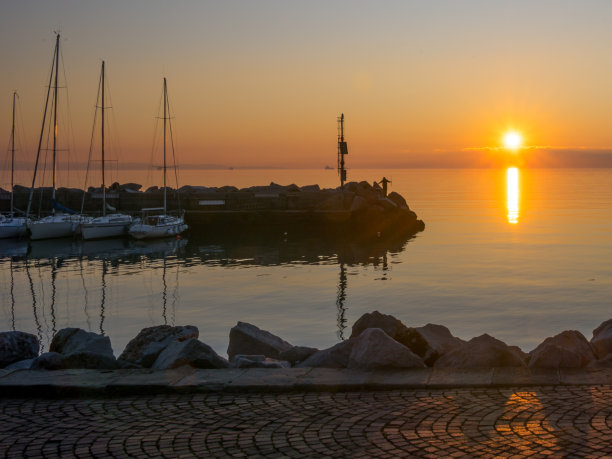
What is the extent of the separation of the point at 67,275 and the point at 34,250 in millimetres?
11966

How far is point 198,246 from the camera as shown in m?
49.1

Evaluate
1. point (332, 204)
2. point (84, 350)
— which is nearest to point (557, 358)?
point (84, 350)

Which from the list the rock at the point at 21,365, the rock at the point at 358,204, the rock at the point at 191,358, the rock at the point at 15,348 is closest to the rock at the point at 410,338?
the rock at the point at 191,358

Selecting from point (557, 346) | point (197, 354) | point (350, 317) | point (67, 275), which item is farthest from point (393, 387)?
point (67, 275)

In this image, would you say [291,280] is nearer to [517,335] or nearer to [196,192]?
[517,335]

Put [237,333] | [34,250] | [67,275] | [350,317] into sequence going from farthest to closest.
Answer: [34,250] → [67,275] → [350,317] → [237,333]

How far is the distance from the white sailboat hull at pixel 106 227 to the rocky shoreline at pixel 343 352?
41.1 m

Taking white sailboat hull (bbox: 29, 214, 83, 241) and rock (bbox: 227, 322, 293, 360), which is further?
white sailboat hull (bbox: 29, 214, 83, 241)

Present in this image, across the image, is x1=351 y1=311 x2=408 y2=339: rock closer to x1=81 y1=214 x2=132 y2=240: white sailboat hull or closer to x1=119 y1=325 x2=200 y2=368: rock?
x1=119 y1=325 x2=200 y2=368: rock

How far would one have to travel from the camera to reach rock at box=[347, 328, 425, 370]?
26.7ft

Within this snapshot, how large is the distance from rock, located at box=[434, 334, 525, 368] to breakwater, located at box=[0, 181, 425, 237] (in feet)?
145

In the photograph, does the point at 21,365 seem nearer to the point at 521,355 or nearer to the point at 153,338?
the point at 153,338

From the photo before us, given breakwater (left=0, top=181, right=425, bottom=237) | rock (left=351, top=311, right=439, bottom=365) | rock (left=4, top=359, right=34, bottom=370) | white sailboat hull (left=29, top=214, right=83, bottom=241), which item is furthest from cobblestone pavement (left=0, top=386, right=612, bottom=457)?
white sailboat hull (left=29, top=214, right=83, bottom=241)

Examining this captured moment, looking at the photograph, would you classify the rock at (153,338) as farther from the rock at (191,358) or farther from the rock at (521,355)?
the rock at (521,355)
